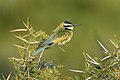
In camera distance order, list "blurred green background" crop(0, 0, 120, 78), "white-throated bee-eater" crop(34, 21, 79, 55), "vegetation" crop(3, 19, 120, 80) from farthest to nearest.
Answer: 1. "blurred green background" crop(0, 0, 120, 78)
2. "white-throated bee-eater" crop(34, 21, 79, 55)
3. "vegetation" crop(3, 19, 120, 80)

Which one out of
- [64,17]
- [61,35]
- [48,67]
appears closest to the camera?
[48,67]

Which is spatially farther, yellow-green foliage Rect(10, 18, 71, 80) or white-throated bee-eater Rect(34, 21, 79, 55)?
white-throated bee-eater Rect(34, 21, 79, 55)

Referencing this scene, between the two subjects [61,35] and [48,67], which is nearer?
[48,67]

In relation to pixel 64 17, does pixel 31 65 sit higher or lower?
higher

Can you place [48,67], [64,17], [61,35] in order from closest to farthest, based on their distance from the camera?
[48,67] < [61,35] < [64,17]

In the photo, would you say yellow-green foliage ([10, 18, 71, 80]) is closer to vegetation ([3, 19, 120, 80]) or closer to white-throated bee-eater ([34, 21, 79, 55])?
vegetation ([3, 19, 120, 80])

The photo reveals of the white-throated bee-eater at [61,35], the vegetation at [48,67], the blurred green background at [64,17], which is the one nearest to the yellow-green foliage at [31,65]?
the vegetation at [48,67]

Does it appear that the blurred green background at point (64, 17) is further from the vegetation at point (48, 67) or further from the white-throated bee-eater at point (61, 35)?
the vegetation at point (48, 67)

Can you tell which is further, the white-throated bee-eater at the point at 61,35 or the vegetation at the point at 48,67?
the white-throated bee-eater at the point at 61,35

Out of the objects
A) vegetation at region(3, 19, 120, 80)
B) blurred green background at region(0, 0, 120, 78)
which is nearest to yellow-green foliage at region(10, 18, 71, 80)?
vegetation at region(3, 19, 120, 80)

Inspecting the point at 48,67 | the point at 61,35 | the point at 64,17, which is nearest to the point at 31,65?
the point at 48,67

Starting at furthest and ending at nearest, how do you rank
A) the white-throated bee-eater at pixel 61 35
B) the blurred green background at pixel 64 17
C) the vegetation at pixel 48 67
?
the blurred green background at pixel 64 17 < the white-throated bee-eater at pixel 61 35 < the vegetation at pixel 48 67

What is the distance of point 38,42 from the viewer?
122 cm

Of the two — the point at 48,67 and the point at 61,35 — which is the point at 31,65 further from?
the point at 61,35
